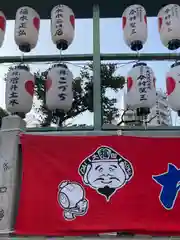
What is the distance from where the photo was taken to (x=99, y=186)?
492 centimetres

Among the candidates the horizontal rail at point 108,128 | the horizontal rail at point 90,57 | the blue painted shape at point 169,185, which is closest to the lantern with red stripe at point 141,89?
the horizontal rail at point 108,128

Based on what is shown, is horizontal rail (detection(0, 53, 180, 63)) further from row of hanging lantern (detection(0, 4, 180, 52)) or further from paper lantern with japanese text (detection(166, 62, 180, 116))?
paper lantern with japanese text (detection(166, 62, 180, 116))

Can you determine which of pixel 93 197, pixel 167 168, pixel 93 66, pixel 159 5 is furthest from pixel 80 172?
pixel 159 5

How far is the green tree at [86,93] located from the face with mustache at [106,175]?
1.60 m

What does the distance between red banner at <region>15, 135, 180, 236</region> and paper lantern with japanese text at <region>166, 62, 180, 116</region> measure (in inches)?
23.8

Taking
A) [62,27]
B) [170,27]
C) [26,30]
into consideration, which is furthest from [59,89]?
[170,27]

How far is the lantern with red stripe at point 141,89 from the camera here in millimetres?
5484

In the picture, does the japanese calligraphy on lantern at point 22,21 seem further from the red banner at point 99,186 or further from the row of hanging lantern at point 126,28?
the red banner at point 99,186

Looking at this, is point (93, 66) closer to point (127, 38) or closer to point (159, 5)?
point (127, 38)

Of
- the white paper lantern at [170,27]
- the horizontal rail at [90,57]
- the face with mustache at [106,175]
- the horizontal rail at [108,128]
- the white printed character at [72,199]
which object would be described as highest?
the white paper lantern at [170,27]

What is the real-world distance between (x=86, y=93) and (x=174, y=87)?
1.82 m

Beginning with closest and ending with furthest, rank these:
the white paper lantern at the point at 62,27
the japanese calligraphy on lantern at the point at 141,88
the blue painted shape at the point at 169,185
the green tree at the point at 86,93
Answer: the blue painted shape at the point at 169,185, the japanese calligraphy on lantern at the point at 141,88, the white paper lantern at the point at 62,27, the green tree at the point at 86,93

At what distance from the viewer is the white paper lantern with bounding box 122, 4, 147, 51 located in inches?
231

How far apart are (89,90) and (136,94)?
1423 mm
